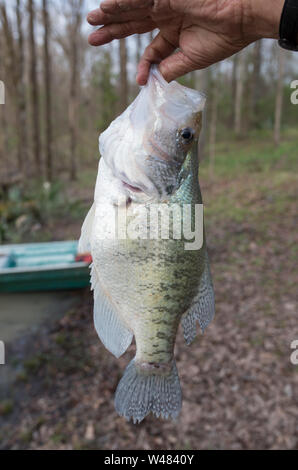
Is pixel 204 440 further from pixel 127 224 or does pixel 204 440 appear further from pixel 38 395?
pixel 127 224

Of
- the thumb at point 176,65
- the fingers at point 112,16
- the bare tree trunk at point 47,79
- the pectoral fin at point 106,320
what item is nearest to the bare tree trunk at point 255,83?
the bare tree trunk at point 47,79

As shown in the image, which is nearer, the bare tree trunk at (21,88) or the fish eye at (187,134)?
the fish eye at (187,134)

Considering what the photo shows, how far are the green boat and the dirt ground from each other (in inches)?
20.8

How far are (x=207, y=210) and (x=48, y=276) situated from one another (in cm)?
474

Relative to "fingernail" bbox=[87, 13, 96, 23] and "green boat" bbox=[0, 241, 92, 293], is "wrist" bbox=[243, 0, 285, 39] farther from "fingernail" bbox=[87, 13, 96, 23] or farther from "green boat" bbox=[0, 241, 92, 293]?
"green boat" bbox=[0, 241, 92, 293]

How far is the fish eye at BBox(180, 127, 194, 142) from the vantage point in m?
1.47

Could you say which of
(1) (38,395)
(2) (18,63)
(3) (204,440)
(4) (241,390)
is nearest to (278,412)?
(4) (241,390)

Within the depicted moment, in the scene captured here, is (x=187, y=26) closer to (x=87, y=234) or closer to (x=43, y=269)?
(x=87, y=234)

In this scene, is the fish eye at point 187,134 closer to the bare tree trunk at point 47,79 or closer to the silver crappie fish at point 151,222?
the silver crappie fish at point 151,222

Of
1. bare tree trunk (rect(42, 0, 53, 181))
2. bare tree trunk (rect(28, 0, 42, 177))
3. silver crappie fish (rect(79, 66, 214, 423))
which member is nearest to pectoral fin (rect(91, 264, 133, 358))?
silver crappie fish (rect(79, 66, 214, 423))

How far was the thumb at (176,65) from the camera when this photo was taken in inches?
71.2

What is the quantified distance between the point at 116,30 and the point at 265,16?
2.05 ft

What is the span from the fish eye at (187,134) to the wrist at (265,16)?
0.56 m
